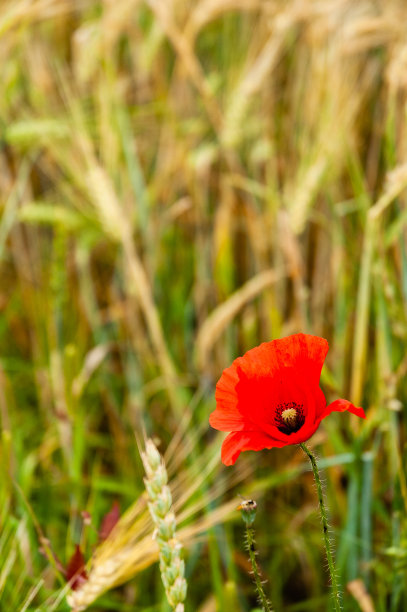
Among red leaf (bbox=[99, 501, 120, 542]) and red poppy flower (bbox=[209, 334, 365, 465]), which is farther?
red leaf (bbox=[99, 501, 120, 542])

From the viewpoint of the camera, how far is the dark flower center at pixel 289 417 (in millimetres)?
421

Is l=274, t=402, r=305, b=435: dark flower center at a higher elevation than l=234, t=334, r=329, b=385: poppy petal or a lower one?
lower

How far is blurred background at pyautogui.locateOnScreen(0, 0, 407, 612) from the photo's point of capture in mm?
752

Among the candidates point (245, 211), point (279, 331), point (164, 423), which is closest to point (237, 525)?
point (164, 423)

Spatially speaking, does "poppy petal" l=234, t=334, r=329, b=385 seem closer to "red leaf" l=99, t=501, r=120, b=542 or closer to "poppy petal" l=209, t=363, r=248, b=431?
"poppy petal" l=209, t=363, r=248, b=431

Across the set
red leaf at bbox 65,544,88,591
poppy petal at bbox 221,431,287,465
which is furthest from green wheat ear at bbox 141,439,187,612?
red leaf at bbox 65,544,88,591

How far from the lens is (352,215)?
1069mm

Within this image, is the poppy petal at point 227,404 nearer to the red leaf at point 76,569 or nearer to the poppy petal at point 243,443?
the poppy petal at point 243,443

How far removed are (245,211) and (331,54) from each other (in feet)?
0.87

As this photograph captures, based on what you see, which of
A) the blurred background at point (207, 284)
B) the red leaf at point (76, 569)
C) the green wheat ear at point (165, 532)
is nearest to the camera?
the green wheat ear at point (165, 532)

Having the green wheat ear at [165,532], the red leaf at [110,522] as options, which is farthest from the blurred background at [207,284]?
the green wheat ear at [165,532]

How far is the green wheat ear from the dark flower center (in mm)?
90

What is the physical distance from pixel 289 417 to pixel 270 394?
20mm

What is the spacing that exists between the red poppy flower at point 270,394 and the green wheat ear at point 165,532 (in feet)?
0.13
